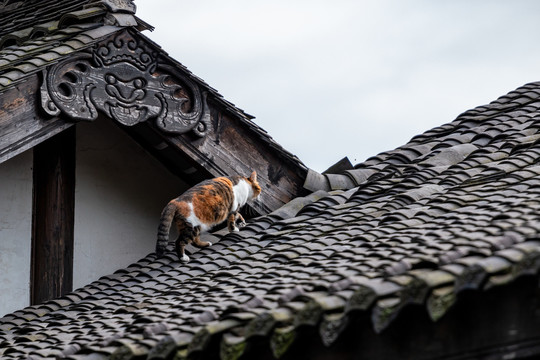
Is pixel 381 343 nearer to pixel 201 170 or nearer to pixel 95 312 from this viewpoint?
pixel 95 312

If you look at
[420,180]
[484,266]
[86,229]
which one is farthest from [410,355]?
[86,229]

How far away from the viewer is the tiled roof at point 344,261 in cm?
Answer: 421

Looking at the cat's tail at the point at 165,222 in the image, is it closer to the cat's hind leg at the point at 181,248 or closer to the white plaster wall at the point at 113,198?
the cat's hind leg at the point at 181,248

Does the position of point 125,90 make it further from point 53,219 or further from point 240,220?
point 240,220

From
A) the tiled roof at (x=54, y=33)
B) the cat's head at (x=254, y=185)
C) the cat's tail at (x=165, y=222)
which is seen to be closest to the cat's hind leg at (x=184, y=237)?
the cat's tail at (x=165, y=222)

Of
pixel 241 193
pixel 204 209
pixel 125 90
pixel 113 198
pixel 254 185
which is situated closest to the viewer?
pixel 204 209

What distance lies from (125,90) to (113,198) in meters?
1.33

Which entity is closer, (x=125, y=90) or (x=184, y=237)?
(x=184, y=237)

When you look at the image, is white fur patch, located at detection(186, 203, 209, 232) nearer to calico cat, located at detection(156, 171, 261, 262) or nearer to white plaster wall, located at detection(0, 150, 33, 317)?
calico cat, located at detection(156, 171, 261, 262)

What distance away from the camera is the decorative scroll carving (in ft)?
26.0

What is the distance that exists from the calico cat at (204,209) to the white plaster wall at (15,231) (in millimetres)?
1311

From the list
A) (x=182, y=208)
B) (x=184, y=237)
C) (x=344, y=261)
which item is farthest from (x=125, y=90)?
(x=344, y=261)

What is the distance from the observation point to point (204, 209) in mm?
8070

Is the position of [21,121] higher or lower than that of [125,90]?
lower
